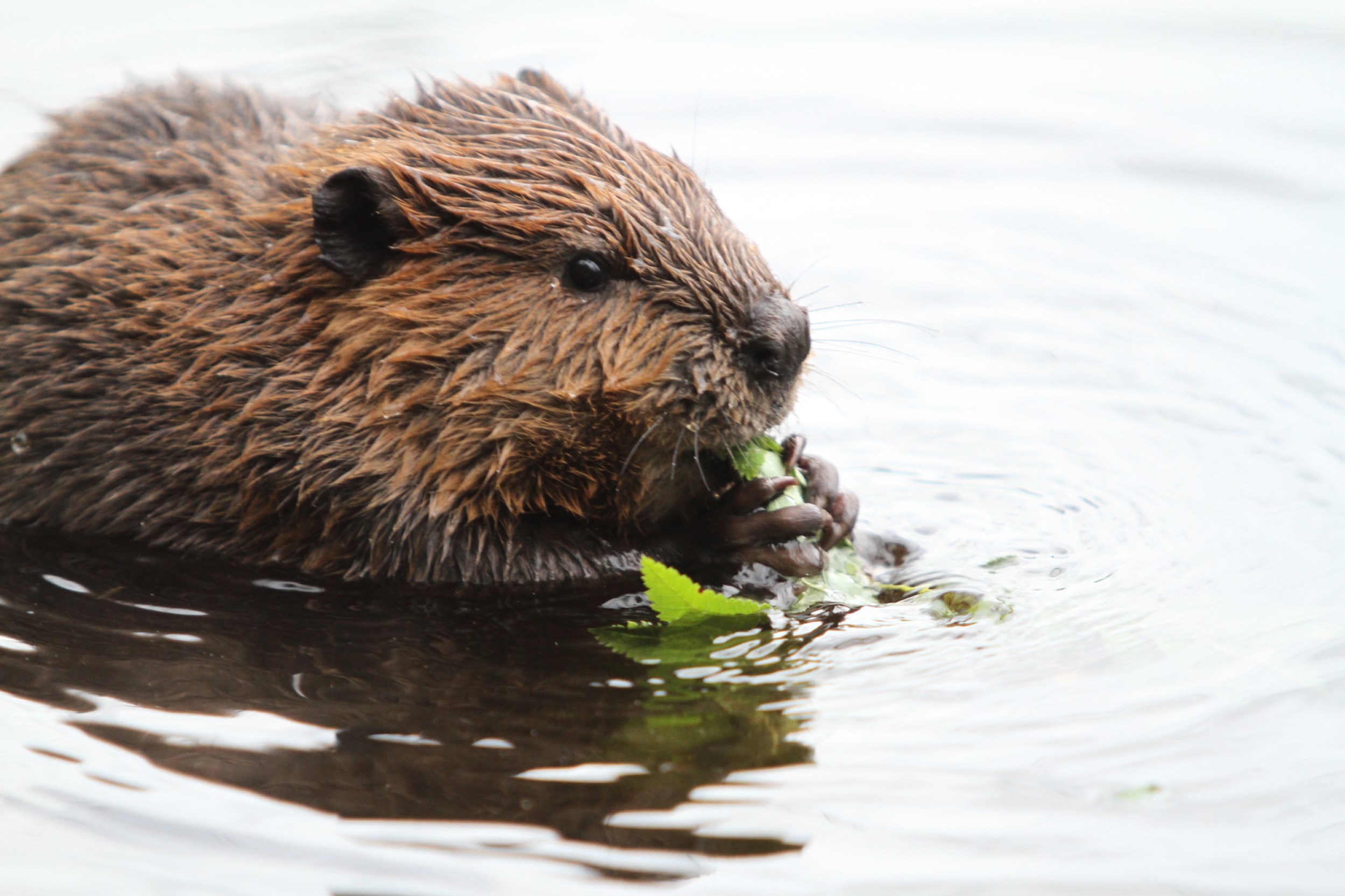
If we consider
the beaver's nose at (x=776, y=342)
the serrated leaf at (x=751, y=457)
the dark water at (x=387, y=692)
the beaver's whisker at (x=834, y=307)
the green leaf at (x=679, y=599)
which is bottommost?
the dark water at (x=387, y=692)

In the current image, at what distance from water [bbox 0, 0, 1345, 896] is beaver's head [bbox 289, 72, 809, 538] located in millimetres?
470

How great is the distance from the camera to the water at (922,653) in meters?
3.16

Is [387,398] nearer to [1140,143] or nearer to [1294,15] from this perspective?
[1140,143]

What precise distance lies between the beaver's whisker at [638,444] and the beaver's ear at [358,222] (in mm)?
847

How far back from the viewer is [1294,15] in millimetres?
8953

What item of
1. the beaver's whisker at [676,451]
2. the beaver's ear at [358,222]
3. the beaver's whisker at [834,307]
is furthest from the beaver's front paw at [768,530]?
the beaver's ear at [358,222]

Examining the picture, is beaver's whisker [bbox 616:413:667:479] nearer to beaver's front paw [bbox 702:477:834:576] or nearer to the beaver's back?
beaver's front paw [bbox 702:477:834:576]

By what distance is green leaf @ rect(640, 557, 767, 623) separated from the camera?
3938 mm

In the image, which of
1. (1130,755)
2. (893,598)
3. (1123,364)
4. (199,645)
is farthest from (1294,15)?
(199,645)

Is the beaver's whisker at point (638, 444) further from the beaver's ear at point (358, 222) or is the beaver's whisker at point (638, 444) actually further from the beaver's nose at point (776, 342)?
the beaver's ear at point (358, 222)

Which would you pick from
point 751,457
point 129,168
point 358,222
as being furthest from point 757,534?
point 129,168

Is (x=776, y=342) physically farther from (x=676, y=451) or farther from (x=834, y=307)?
(x=834, y=307)

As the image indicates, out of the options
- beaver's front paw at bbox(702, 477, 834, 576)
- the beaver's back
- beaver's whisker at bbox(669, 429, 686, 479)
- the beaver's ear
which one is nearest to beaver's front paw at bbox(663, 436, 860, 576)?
beaver's front paw at bbox(702, 477, 834, 576)

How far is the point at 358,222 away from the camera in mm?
4113
